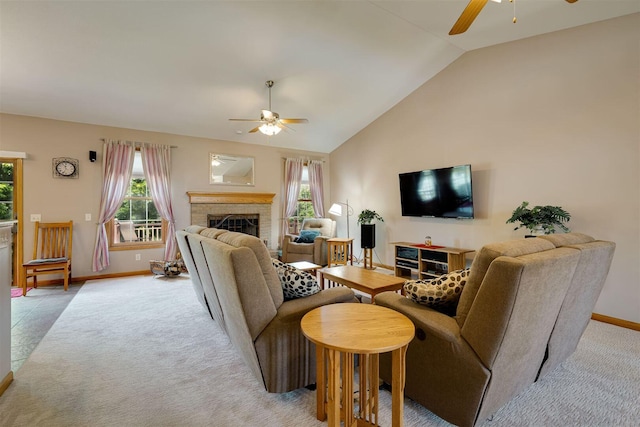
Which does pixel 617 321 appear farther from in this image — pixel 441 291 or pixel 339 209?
pixel 339 209

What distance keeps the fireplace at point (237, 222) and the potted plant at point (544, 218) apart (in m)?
4.71

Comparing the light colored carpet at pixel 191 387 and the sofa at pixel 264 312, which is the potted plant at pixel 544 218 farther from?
the sofa at pixel 264 312

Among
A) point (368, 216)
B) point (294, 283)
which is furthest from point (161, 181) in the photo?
point (294, 283)

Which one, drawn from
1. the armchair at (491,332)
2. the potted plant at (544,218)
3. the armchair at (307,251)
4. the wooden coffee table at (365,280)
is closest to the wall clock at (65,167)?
the armchair at (307,251)

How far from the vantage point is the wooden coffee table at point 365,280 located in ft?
9.20

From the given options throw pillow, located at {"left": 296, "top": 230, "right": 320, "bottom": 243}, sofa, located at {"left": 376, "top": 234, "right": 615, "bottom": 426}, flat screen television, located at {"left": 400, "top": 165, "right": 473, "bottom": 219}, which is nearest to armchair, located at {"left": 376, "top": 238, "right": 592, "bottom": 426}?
sofa, located at {"left": 376, "top": 234, "right": 615, "bottom": 426}

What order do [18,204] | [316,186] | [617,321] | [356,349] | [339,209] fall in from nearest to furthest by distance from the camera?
[356,349]
[617,321]
[18,204]
[339,209]
[316,186]

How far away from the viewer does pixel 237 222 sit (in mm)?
6098

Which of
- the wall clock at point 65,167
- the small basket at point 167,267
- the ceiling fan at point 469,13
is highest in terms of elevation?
the ceiling fan at point 469,13

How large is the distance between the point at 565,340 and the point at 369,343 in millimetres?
1580

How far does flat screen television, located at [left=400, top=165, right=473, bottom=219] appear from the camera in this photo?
166 inches

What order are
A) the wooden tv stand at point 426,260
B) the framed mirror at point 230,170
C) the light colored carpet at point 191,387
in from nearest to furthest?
the light colored carpet at point 191,387, the wooden tv stand at point 426,260, the framed mirror at point 230,170

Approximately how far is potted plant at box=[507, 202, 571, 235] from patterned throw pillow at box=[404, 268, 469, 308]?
216cm

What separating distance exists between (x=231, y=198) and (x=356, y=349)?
5.12 metres
